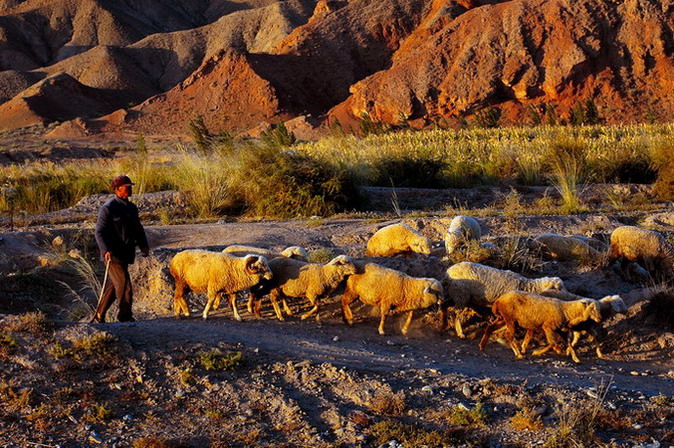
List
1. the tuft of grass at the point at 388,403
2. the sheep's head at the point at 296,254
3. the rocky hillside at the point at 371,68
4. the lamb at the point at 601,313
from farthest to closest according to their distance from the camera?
the rocky hillside at the point at 371,68 < the sheep's head at the point at 296,254 < the lamb at the point at 601,313 < the tuft of grass at the point at 388,403

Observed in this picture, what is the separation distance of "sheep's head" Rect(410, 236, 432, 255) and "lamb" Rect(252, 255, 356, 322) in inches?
72.5

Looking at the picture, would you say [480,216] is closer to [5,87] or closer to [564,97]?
[564,97]

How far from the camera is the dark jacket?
859 centimetres

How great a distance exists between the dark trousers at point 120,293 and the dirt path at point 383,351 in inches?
18.8

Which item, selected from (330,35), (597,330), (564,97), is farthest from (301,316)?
(330,35)

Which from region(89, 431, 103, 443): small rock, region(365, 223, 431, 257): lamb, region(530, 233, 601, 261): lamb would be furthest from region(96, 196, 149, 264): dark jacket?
region(530, 233, 601, 261): lamb

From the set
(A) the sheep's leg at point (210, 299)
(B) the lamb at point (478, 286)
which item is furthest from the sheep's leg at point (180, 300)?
(B) the lamb at point (478, 286)

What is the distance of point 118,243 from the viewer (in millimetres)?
8750

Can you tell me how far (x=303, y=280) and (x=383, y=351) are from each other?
1408 mm

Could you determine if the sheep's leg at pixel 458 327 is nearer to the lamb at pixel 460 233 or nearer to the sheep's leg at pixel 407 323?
the sheep's leg at pixel 407 323

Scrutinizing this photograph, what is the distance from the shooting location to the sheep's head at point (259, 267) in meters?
8.61

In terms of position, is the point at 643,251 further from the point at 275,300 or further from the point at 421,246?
the point at 275,300

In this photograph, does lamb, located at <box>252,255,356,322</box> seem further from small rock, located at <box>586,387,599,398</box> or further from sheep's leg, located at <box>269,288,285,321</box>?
small rock, located at <box>586,387,599,398</box>

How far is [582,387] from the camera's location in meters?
6.94
